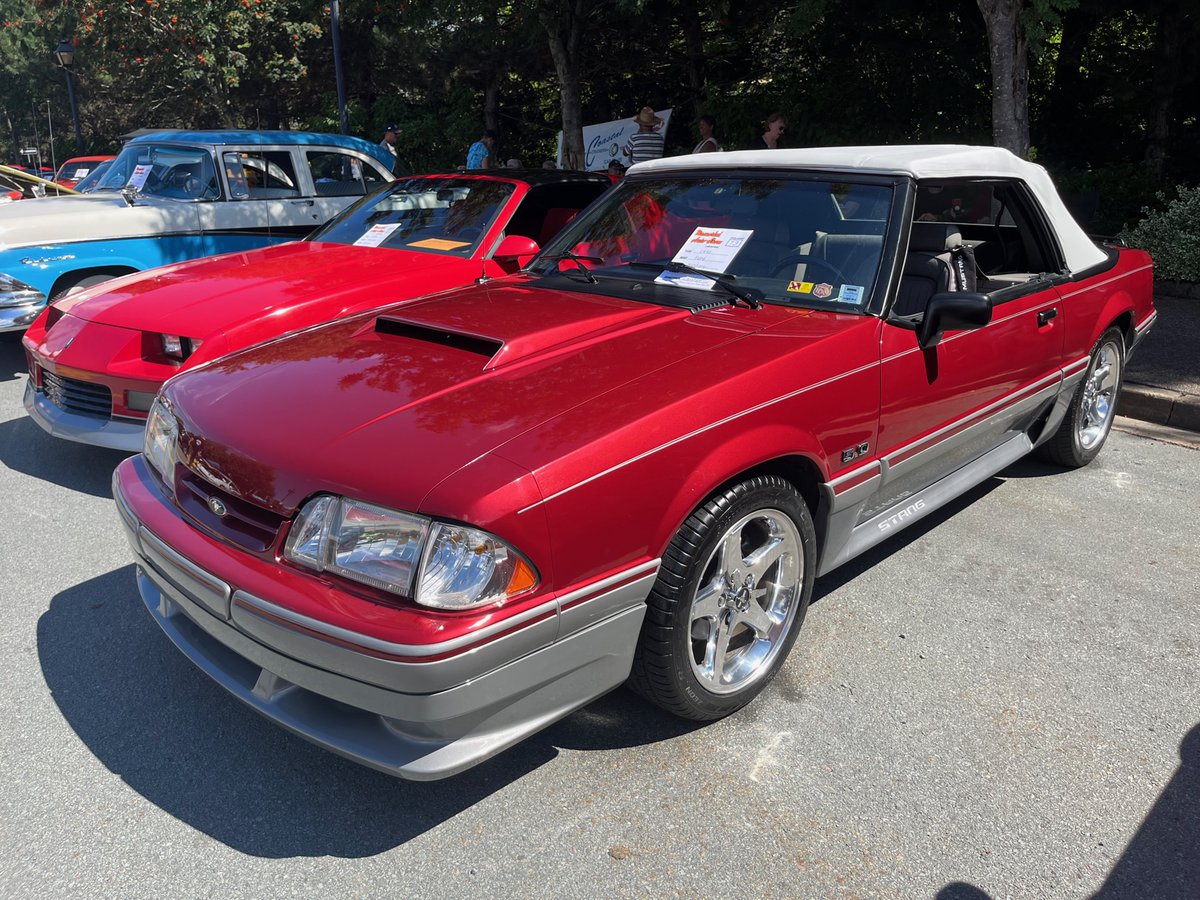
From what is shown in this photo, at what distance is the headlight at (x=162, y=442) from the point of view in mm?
2803

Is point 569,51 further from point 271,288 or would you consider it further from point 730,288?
point 730,288

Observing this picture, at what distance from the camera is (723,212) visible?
3678mm

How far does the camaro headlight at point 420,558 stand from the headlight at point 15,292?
17.5 feet

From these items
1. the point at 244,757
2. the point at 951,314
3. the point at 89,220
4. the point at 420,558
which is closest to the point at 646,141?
the point at 89,220

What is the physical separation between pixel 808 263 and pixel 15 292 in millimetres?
5556

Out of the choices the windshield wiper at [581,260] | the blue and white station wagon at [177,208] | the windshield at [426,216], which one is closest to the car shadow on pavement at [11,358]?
the blue and white station wagon at [177,208]

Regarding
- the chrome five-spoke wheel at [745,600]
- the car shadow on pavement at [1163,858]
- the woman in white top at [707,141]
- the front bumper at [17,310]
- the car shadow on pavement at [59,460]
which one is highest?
the woman in white top at [707,141]

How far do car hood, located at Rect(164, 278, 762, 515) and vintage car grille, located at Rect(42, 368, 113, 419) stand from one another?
187cm

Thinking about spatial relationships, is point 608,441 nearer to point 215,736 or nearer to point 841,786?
point 841,786

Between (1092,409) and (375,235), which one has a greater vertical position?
(375,235)

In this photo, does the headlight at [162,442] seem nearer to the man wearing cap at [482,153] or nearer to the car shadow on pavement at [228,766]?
the car shadow on pavement at [228,766]

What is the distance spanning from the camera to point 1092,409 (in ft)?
16.7

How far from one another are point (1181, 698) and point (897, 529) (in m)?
1.04

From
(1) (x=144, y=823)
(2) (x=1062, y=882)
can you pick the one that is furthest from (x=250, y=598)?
(2) (x=1062, y=882)
